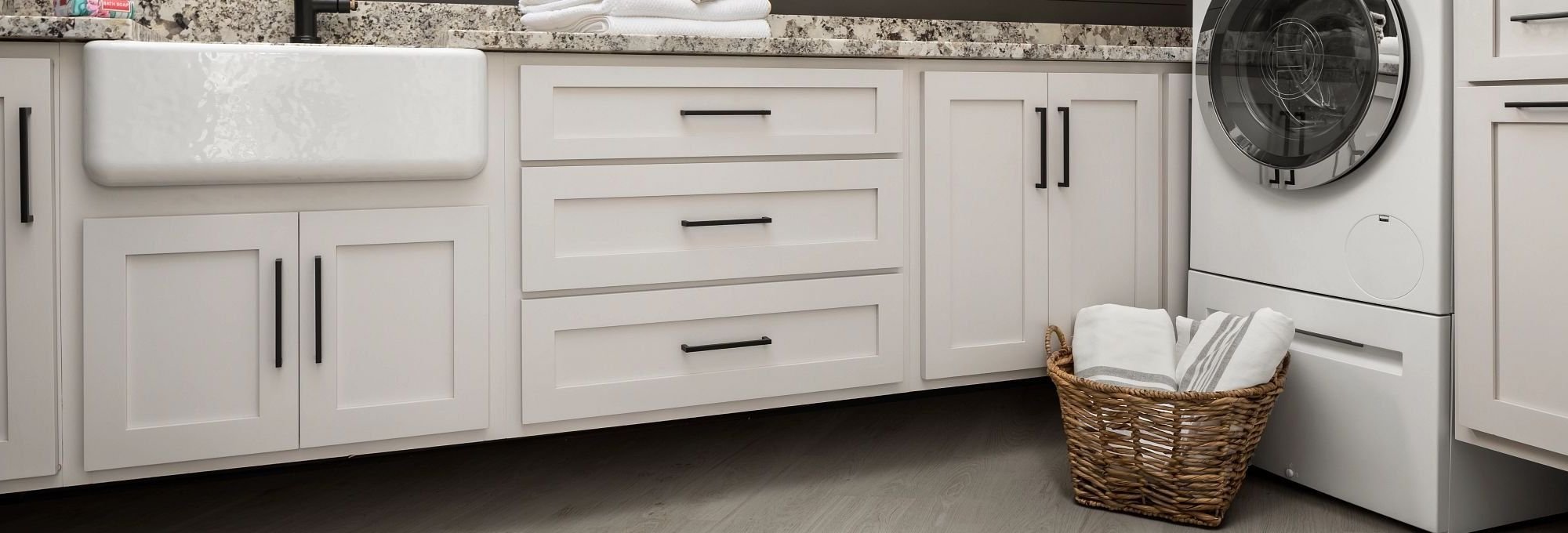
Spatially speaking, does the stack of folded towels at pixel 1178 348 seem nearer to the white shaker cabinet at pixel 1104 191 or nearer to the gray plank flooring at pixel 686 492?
the white shaker cabinet at pixel 1104 191

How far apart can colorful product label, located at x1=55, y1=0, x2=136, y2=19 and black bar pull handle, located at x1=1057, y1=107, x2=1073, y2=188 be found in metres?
1.52

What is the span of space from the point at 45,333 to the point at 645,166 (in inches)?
32.4

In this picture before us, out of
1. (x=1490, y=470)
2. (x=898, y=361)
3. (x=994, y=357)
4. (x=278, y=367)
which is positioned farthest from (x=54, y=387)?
(x=1490, y=470)

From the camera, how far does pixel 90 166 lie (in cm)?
140

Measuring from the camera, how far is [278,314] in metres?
1.53

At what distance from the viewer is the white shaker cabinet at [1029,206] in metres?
1.93

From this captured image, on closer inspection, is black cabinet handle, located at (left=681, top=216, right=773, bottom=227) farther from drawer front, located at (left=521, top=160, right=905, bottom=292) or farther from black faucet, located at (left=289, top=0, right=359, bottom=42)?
black faucet, located at (left=289, top=0, right=359, bottom=42)

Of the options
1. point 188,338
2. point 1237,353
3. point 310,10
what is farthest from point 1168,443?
point 310,10

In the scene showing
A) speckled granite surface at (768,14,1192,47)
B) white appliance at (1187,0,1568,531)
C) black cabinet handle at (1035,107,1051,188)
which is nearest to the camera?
white appliance at (1187,0,1568,531)

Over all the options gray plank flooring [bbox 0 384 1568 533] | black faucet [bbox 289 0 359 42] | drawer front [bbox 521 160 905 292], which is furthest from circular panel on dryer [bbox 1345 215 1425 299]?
black faucet [bbox 289 0 359 42]

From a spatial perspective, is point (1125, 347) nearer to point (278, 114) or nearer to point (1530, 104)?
point (1530, 104)

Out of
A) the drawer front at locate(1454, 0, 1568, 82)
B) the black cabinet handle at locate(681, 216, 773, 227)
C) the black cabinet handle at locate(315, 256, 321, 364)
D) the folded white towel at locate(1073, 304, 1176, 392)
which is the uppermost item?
the drawer front at locate(1454, 0, 1568, 82)

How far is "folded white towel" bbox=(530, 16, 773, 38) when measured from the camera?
1.88 metres

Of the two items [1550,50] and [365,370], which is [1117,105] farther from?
[365,370]
